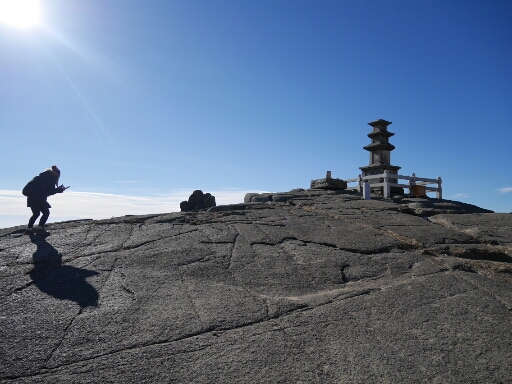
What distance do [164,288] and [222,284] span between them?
0.92 metres

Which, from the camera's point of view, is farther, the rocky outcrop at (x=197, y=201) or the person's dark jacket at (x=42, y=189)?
the rocky outcrop at (x=197, y=201)

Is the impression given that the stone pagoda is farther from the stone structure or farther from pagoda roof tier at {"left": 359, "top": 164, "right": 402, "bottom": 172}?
the stone structure

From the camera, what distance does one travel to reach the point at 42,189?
939cm

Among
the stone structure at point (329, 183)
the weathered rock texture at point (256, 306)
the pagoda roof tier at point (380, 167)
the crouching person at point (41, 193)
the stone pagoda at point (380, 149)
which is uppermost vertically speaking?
the stone pagoda at point (380, 149)

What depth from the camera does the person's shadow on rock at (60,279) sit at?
5.52m

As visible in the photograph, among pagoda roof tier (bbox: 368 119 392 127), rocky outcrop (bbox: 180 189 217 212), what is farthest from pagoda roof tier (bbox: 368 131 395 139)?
rocky outcrop (bbox: 180 189 217 212)

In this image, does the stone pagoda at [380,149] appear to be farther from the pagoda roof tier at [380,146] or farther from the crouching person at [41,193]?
the crouching person at [41,193]

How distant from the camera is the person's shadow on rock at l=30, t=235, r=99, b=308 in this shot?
5.52m

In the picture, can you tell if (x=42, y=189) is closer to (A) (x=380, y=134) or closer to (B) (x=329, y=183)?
(B) (x=329, y=183)

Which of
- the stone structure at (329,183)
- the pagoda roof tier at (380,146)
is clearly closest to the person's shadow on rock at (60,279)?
the stone structure at (329,183)

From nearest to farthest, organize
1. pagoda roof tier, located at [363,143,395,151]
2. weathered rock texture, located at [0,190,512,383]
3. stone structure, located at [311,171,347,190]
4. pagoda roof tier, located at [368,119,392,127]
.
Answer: weathered rock texture, located at [0,190,512,383] < stone structure, located at [311,171,347,190] < pagoda roof tier, located at [363,143,395,151] < pagoda roof tier, located at [368,119,392,127]

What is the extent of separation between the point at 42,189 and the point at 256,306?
7251mm

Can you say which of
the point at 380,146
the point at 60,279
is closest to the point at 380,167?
the point at 380,146

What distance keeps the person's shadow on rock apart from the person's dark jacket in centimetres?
216
